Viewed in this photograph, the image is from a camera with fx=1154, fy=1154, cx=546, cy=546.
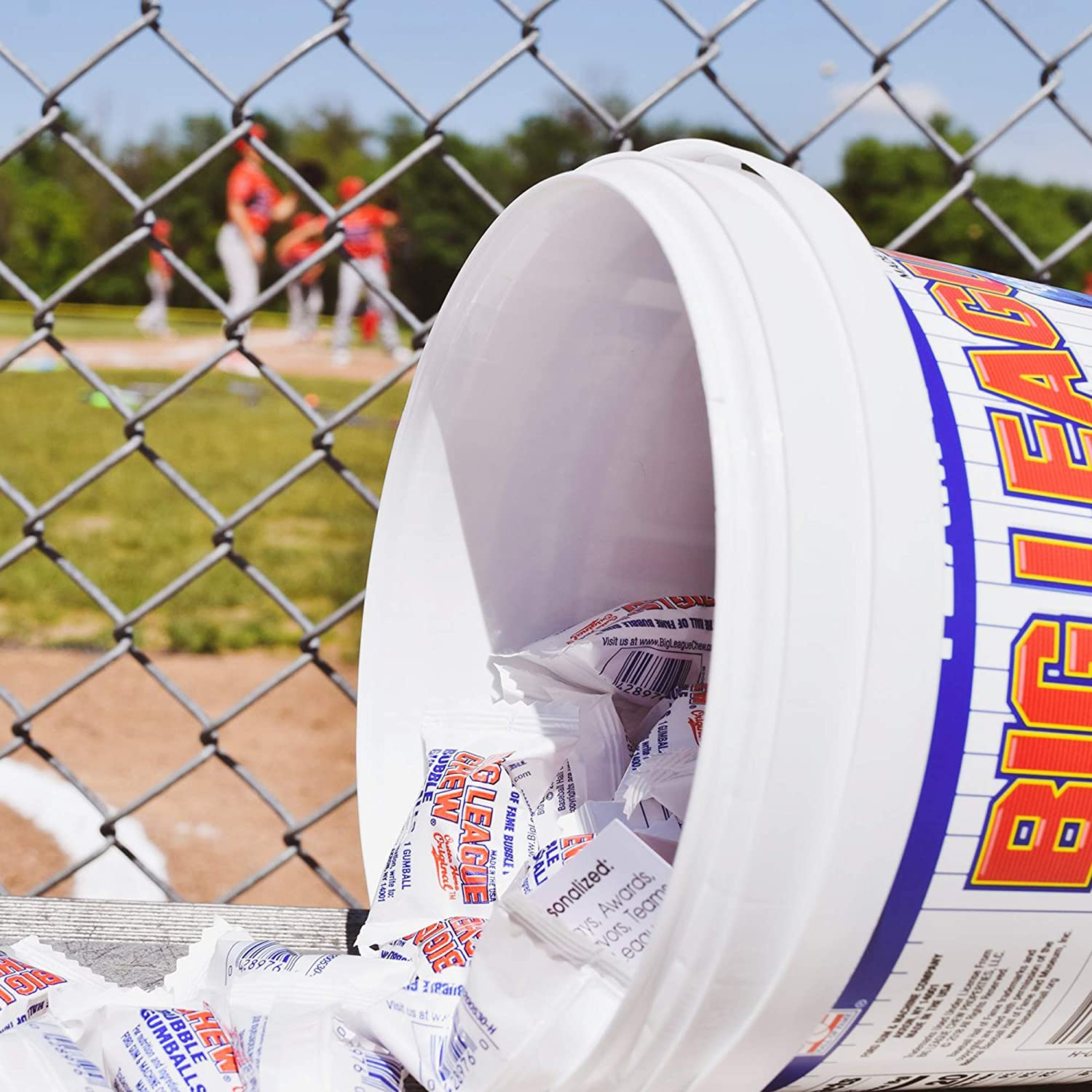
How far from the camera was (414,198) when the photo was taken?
735 inches

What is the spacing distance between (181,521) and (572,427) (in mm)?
4402

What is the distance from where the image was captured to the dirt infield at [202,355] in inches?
402

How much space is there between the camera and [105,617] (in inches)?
148

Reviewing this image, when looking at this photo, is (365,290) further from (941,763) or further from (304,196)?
(941,763)

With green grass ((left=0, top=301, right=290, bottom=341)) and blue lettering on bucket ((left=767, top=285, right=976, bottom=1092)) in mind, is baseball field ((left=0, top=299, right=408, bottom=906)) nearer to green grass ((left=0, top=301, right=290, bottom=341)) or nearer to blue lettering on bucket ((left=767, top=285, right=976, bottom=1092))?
blue lettering on bucket ((left=767, top=285, right=976, bottom=1092))

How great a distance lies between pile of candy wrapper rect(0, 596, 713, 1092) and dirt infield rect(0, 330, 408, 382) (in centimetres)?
866

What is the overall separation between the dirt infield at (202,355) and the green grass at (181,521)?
5.86 ft

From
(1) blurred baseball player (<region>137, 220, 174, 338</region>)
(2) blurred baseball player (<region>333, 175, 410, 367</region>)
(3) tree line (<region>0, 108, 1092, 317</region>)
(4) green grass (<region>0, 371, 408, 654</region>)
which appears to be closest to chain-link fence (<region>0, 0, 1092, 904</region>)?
(4) green grass (<region>0, 371, 408, 654</region>)

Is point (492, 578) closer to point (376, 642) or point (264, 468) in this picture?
point (376, 642)

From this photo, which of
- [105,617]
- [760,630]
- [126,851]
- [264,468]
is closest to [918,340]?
[760,630]

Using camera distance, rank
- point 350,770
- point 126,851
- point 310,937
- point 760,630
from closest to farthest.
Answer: point 760,630
point 310,937
point 126,851
point 350,770

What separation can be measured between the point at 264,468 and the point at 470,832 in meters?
5.26

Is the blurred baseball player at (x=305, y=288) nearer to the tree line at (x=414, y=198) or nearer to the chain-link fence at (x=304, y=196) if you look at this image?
the tree line at (x=414, y=198)

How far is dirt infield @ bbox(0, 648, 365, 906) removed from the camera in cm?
221
